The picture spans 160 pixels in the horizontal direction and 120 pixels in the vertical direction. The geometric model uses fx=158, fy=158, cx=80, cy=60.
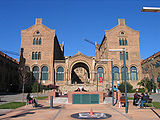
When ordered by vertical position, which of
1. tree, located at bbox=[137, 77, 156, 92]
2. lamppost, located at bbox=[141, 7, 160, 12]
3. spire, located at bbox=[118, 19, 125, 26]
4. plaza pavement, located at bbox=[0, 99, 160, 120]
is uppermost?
spire, located at bbox=[118, 19, 125, 26]

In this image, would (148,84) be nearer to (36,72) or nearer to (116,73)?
(116,73)

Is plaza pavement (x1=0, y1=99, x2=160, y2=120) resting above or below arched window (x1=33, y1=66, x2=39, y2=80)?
below

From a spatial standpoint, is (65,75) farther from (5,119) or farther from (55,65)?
(5,119)

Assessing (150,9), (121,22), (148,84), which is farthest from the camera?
(121,22)

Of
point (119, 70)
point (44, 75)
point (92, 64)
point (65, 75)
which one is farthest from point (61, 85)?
point (119, 70)

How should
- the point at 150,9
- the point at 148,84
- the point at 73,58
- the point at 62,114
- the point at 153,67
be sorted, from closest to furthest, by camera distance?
1. the point at 150,9
2. the point at 62,114
3. the point at 148,84
4. the point at 73,58
5. the point at 153,67

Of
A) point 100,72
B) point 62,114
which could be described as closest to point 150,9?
point 62,114

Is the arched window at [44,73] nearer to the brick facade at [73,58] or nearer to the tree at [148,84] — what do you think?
the brick facade at [73,58]

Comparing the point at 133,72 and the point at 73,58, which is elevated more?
the point at 73,58

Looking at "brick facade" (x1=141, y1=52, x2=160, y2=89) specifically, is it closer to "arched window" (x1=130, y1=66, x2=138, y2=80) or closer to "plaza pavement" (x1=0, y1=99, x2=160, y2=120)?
"arched window" (x1=130, y1=66, x2=138, y2=80)

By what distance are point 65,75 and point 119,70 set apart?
16.0m

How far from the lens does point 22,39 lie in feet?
159

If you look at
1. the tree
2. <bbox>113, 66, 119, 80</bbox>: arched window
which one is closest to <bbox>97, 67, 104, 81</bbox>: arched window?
<bbox>113, 66, 119, 80</bbox>: arched window

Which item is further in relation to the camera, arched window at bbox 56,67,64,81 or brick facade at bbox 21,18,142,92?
arched window at bbox 56,67,64,81
